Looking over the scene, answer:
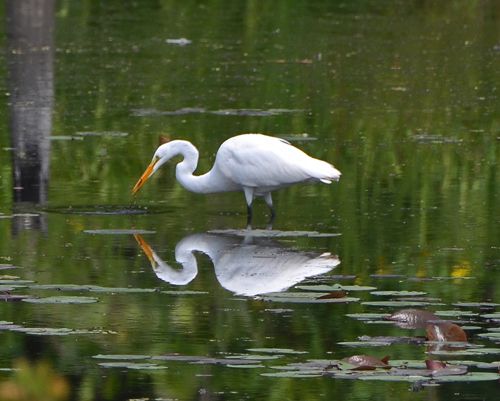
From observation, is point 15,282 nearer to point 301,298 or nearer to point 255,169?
point 301,298

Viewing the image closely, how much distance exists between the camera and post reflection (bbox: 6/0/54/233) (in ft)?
39.0

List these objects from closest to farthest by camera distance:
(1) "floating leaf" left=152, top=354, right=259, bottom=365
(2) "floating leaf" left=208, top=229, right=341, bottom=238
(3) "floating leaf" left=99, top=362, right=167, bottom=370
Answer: (3) "floating leaf" left=99, top=362, right=167, bottom=370, (1) "floating leaf" left=152, top=354, right=259, bottom=365, (2) "floating leaf" left=208, top=229, right=341, bottom=238

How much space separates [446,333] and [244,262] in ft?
7.75

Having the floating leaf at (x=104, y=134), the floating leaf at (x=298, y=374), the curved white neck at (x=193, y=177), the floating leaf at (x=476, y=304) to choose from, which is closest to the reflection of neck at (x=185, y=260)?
the curved white neck at (x=193, y=177)

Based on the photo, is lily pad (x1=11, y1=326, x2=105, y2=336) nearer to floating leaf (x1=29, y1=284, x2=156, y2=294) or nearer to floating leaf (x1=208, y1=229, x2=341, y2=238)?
floating leaf (x1=29, y1=284, x2=156, y2=294)

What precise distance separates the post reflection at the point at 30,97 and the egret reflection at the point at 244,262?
4.07ft

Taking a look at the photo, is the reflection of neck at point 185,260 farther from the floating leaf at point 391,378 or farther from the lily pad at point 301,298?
the floating leaf at point 391,378

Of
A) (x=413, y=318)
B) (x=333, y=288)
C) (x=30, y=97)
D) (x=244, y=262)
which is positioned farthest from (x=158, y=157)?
(x=30, y=97)

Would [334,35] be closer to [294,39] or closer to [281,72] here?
[294,39]

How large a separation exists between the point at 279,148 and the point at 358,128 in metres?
4.08

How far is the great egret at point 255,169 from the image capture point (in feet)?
35.0

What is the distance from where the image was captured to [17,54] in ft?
67.8

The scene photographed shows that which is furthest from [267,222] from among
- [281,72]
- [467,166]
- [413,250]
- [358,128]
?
[281,72]

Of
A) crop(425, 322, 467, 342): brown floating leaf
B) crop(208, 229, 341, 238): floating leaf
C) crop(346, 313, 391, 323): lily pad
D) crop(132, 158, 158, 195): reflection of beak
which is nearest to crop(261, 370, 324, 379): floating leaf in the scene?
crop(425, 322, 467, 342): brown floating leaf
